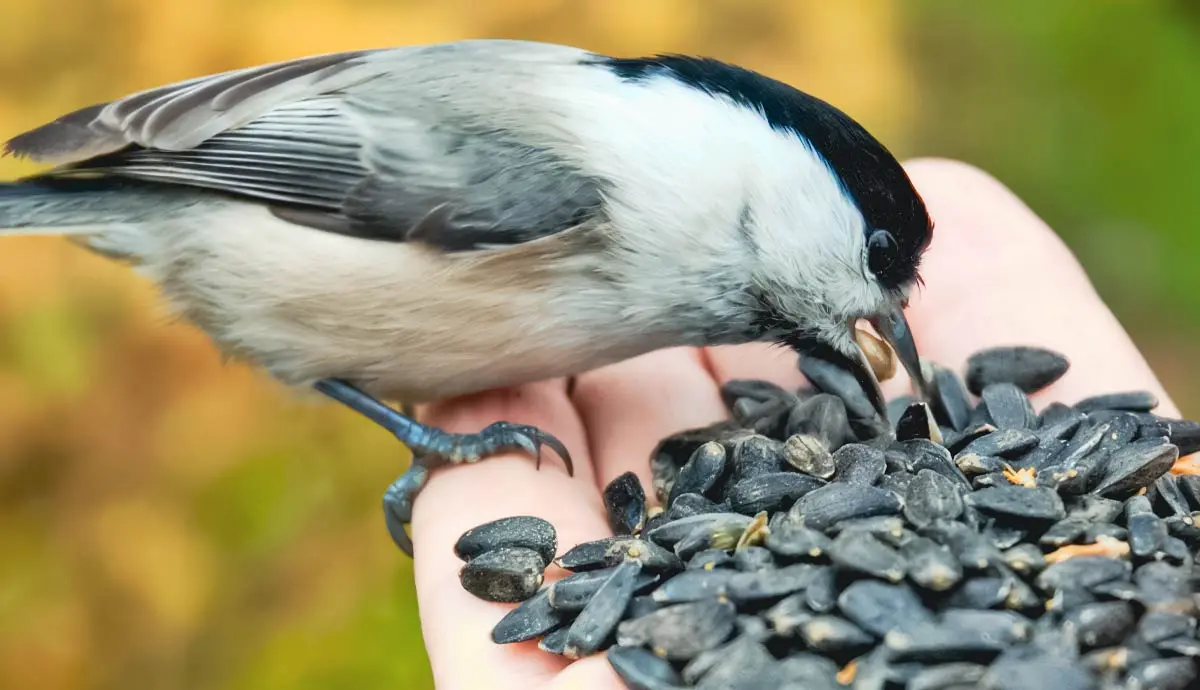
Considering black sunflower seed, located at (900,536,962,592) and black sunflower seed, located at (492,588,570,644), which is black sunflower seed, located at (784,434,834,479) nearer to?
black sunflower seed, located at (900,536,962,592)

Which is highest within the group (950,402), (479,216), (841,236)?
(479,216)

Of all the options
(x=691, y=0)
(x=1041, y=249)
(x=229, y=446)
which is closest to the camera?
(x=1041, y=249)

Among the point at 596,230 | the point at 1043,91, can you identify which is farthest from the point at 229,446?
the point at 1043,91

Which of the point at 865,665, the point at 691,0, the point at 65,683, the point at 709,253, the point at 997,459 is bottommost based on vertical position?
the point at 865,665

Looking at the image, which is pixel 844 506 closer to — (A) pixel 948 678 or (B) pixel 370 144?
(A) pixel 948 678

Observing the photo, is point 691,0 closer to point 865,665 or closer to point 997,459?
point 997,459

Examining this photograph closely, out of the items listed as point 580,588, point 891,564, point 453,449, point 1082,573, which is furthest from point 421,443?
point 1082,573

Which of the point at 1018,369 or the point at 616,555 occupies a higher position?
the point at 1018,369
